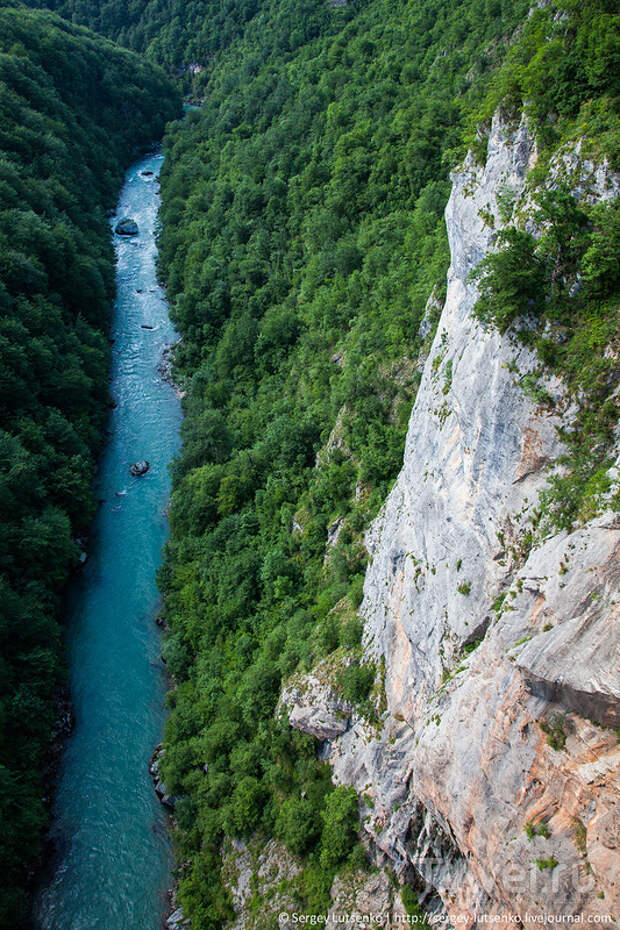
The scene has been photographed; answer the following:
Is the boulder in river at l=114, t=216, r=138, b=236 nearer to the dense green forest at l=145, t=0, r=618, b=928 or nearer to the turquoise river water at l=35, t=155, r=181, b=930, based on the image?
the dense green forest at l=145, t=0, r=618, b=928

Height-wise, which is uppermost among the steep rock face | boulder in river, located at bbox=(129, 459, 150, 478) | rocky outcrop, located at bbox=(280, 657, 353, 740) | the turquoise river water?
the steep rock face

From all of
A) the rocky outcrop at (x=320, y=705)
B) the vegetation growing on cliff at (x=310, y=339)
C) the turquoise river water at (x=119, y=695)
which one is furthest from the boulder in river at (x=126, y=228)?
the rocky outcrop at (x=320, y=705)

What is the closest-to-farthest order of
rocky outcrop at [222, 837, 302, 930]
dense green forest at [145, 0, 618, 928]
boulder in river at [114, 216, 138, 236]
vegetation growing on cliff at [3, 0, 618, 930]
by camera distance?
1. dense green forest at [145, 0, 618, 928]
2. vegetation growing on cliff at [3, 0, 618, 930]
3. rocky outcrop at [222, 837, 302, 930]
4. boulder in river at [114, 216, 138, 236]

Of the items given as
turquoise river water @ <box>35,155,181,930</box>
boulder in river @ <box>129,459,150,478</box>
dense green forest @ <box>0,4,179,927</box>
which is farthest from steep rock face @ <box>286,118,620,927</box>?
boulder in river @ <box>129,459,150,478</box>

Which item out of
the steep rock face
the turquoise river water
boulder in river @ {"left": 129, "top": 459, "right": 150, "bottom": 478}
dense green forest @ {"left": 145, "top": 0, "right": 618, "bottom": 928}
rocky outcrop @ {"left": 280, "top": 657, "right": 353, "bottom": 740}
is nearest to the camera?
the steep rock face

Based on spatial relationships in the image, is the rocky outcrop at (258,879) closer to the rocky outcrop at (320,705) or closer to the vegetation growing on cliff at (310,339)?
the vegetation growing on cliff at (310,339)

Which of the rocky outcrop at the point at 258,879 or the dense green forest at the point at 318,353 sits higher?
the dense green forest at the point at 318,353

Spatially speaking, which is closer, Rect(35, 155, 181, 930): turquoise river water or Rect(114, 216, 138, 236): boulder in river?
Rect(35, 155, 181, 930): turquoise river water
